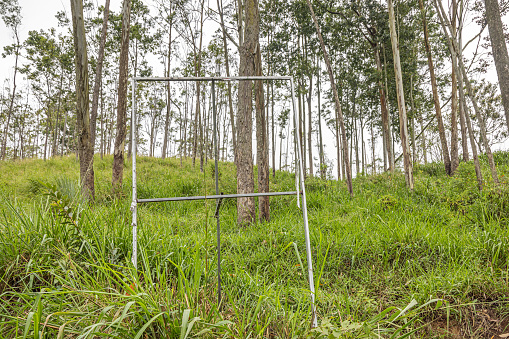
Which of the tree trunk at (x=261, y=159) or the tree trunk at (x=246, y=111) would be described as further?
the tree trunk at (x=261, y=159)

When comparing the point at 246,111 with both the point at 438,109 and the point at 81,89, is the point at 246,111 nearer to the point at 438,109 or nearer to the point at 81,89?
the point at 81,89

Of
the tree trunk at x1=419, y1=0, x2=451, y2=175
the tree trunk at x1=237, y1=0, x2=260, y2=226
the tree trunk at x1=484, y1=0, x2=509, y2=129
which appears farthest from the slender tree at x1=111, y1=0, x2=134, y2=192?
the tree trunk at x1=419, y1=0, x2=451, y2=175

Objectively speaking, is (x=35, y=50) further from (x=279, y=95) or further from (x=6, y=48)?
(x=279, y=95)

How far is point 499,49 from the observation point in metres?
3.59

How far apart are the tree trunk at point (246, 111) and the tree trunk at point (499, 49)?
11.9 ft

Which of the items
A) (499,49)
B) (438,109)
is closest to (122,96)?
(499,49)

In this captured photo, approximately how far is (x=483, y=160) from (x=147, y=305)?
12.7 metres

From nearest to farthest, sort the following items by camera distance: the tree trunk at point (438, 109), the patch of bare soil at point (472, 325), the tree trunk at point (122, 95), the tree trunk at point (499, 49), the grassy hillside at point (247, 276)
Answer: the grassy hillside at point (247, 276) → the patch of bare soil at point (472, 325) → the tree trunk at point (499, 49) → the tree trunk at point (122, 95) → the tree trunk at point (438, 109)

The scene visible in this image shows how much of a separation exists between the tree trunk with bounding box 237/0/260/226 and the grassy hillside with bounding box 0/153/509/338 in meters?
0.44

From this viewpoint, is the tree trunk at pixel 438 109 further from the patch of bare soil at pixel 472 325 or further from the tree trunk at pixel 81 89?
the tree trunk at pixel 81 89

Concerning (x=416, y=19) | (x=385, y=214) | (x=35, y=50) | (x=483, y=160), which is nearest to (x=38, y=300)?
(x=385, y=214)

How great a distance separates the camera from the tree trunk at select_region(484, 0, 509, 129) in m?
3.55

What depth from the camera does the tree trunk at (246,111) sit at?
4.22 metres

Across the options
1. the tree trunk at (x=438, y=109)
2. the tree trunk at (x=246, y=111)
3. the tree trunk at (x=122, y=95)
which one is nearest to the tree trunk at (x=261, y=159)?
the tree trunk at (x=246, y=111)
